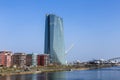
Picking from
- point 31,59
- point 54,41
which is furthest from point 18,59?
point 54,41

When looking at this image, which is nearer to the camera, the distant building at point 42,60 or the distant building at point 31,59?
the distant building at point 31,59

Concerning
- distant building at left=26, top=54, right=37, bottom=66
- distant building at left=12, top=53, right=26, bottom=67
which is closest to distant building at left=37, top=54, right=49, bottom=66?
distant building at left=26, top=54, right=37, bottom=66

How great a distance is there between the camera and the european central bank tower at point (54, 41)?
182250 mm

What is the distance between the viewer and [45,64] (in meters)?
158

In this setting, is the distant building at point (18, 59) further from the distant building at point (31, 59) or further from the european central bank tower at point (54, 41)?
the european central bank tower at point (54, 41)

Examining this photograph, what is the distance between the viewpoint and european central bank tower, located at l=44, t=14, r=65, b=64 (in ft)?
598

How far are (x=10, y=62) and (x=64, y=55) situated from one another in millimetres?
59783

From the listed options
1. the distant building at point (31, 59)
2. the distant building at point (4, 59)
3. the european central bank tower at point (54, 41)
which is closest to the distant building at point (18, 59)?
the distant building at point (4, 59)

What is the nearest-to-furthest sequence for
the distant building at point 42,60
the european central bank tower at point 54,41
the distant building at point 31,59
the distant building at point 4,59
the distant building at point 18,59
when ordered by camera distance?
the distant building at point 4,59 → the distant building at point 18,59 → the distant building at point 31,59 → the distant building at point 42,60 → the european central bank tower at point 54,41

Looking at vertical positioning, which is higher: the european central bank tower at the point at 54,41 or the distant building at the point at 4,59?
the european central bank tower at the point at 54,41

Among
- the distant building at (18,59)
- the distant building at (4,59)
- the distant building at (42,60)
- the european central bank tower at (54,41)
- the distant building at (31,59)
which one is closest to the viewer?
the distant building at (4,59)

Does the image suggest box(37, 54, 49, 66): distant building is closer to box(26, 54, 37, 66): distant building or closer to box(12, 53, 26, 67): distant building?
box(26, 54, 37, 66): distant building

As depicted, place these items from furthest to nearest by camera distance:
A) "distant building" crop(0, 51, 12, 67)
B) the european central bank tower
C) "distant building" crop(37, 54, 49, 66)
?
the european central bank tower < "distant building" crop(37, 54, 49, 66) < "distant building" crop(0, 51, 12, 67)

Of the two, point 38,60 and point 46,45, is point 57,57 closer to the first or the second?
point 46,45
